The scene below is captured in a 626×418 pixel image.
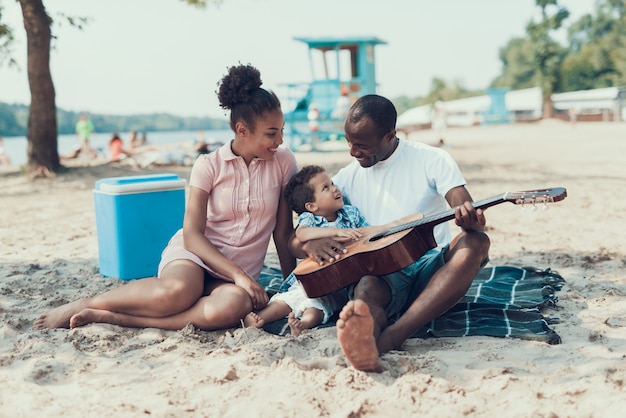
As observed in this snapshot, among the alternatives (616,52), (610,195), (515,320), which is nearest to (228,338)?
(515,320)

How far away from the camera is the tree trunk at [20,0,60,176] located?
432 inches

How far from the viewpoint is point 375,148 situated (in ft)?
11.2

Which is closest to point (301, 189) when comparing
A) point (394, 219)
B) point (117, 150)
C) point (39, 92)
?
point (394, 219)

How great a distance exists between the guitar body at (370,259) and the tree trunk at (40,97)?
931 cm

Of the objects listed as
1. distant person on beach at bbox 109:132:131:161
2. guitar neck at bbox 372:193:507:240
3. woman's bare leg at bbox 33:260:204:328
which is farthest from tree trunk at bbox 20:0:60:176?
guitar neck at bbox 372:193:507:240

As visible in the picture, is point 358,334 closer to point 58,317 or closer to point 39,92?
point 58,317

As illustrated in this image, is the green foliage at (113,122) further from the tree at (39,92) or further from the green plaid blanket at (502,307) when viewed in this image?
the green plaid blanket at (502,307)

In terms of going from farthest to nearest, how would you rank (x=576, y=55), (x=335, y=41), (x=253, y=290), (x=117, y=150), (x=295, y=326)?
(x=576, y=55) < (x=335, y=41) < (x=117, y=150) < (x=253, y=290) < (x=295, y=326)

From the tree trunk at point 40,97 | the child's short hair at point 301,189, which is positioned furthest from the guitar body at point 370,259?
the tree trunk at point 40,97

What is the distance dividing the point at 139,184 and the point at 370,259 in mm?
1906

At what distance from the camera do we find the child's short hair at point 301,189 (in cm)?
352

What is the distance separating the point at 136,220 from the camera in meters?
4.43

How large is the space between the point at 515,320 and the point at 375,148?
1.07m

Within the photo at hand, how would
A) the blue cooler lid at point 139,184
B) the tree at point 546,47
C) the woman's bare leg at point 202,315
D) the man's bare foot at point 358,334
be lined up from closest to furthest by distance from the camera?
the man's bare foot at point 358,334, the woman's bare leg at point 202,315, the blue cooler lid at point 139,184, the tree at point 546,47
